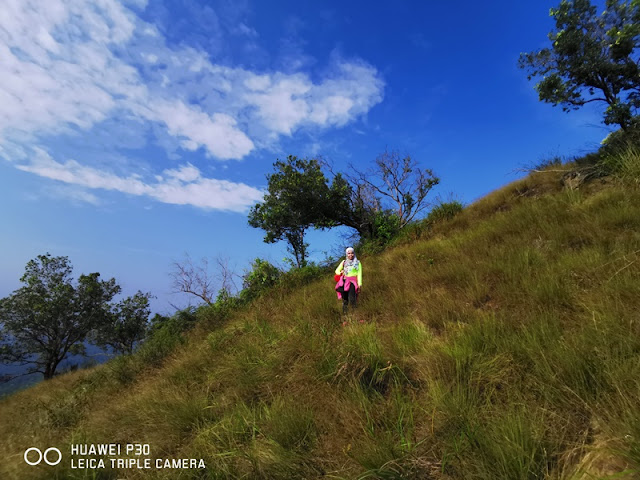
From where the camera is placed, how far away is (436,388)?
2420mm

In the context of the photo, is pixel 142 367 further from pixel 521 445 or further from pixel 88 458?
pixel 521 445

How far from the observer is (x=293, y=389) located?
319cm

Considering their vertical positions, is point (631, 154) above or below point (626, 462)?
above

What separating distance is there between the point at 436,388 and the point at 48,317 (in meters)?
29.1

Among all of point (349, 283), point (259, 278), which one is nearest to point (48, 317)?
point (259, 278)

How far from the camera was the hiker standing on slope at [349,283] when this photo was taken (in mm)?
5793

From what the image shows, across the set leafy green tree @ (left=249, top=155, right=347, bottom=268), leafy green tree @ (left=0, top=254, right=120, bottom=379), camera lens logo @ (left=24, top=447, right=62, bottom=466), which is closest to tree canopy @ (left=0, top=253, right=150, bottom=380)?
leafy green tree @ (left=0, top=254, right=120, bottom=379)

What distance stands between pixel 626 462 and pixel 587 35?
1161 cm

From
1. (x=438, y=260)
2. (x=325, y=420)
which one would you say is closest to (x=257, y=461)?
(x=325, y=420)

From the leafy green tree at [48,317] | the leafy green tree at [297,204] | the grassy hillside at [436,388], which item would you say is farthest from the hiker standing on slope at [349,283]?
the leafy green tree at [48,317]

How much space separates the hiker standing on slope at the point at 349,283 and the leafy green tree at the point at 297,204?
869 centimetres

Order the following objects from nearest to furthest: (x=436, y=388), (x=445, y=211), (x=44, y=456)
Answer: (x=436, y=388) < (x=44, y=456) < (x=445, y=211)

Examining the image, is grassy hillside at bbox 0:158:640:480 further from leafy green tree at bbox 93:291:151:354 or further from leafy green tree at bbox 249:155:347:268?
leafy green tree at bbox 93:291:151:354

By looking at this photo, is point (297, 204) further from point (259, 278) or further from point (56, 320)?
point (56, 320)
